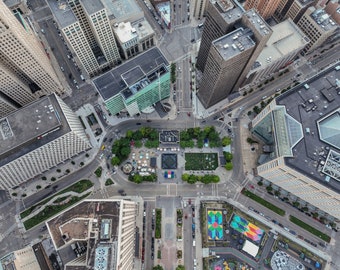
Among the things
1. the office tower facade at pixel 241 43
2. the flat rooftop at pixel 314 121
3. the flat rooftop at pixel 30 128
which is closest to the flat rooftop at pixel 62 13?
the flat rooftop at pixel 30 128

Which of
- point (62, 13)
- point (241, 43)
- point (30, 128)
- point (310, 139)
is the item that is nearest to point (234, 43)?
point (241, 43)

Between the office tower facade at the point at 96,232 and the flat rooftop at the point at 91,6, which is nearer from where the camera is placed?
the office tower facade at the point at 96,232

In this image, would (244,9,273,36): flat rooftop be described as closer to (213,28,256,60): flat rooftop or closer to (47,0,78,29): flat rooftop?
(213,28,256,60): flat rooftop

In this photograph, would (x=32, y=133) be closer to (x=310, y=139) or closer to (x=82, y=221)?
(x=82, y=221)

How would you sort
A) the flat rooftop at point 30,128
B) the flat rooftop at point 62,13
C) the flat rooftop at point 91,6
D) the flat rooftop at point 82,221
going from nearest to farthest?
1. the flat rooftop at point 82,221
2. the flat rooftop at point 30,128
3. the flat rooftop at point 62,13
4. the flat rooftop at point 91,6

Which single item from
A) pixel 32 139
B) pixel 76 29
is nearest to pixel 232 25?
pixel 76 29

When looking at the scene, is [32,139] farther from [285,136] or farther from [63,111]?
[285,136]

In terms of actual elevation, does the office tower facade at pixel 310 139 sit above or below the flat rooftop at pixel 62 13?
below

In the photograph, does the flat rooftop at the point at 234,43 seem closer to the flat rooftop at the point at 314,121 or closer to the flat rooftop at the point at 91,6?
the flat rooftop at the point at 314,121
